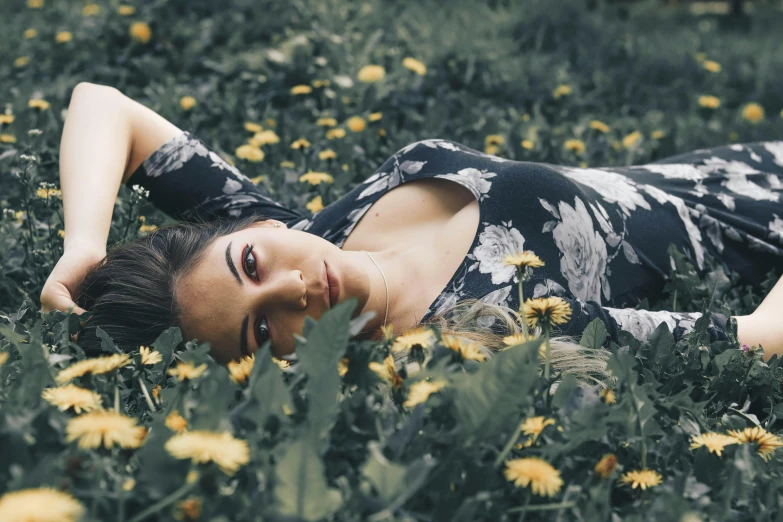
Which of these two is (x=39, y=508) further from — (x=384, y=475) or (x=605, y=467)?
(x=605, y=467)

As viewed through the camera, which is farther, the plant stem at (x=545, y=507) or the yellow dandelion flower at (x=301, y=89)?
the yellow dandelion flower at (x=301, y=89)

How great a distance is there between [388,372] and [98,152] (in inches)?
58.6

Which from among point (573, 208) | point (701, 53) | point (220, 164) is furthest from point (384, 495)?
point (701, 53)

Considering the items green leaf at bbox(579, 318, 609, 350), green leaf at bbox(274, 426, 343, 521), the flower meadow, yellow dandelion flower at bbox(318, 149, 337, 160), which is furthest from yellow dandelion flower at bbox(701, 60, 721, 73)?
green leaf at bbox(274, 426, 343, 521)

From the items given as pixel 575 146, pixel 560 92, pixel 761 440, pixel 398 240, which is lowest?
pixel 560 92

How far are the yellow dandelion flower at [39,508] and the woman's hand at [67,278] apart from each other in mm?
1097

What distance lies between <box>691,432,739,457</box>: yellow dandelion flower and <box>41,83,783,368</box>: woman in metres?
0.48

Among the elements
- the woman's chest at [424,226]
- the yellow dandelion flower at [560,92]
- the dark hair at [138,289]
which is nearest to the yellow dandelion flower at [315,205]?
the woman's chest at [424,226]

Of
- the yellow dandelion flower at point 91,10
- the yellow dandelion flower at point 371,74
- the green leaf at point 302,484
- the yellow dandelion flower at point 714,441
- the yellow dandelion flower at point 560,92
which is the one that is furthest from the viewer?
the yellow dandelion flower at point 91,10

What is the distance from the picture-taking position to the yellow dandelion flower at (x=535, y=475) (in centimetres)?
107

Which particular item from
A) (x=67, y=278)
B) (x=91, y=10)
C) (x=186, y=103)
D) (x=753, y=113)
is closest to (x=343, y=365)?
(x=67, y=278)

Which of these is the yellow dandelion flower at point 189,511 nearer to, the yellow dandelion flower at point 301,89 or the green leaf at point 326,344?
the green leaf at point 326,344

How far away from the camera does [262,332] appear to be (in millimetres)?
1868

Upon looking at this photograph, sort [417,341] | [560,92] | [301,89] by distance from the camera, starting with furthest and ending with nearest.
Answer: [560,92], [301,89], [417,341]
